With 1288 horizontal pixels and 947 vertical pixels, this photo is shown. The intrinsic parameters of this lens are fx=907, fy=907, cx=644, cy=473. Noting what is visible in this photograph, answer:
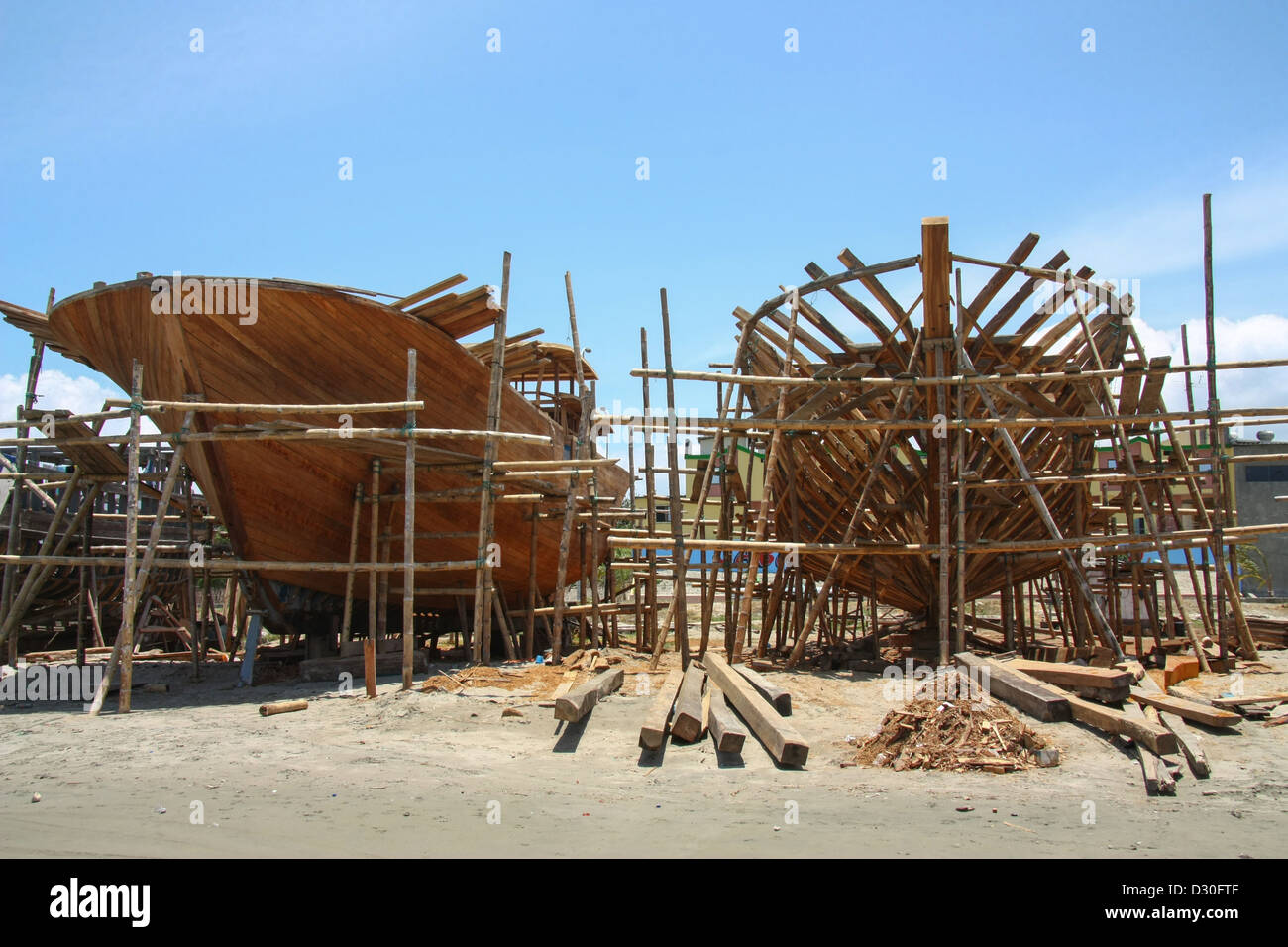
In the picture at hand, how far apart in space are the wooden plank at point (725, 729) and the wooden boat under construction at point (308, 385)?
4007 millimetres

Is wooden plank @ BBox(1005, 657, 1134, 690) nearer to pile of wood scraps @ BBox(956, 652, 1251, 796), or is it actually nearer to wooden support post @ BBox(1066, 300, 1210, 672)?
pile of wood scraps @ BBox(956, 652, 1251, 796)

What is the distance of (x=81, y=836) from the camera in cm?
404

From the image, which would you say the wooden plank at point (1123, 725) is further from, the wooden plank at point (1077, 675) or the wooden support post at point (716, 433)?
the wooden support post at point (716, 433)

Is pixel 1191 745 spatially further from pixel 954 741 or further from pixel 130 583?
pixel 130 583

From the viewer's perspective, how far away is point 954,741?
17.5 feet

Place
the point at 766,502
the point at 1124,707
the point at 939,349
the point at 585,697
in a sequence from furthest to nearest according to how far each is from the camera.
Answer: the point at 939,349
the point at 766,502
the point at 585,697
the point at 1124,707

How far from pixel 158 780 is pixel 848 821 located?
3.84 meters

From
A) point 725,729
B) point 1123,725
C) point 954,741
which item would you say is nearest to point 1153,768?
point 1123,725

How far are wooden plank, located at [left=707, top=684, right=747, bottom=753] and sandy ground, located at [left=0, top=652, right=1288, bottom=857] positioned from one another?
0.11 meters

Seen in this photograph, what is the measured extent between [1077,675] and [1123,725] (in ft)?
2.67

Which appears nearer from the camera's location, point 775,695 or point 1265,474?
point 775,695

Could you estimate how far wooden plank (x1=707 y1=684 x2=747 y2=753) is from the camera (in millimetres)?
5371

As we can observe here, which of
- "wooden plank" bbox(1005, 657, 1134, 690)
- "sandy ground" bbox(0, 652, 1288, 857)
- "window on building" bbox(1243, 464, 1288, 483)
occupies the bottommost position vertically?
"sandy ground" bbox(0, 652, 1288, 857)

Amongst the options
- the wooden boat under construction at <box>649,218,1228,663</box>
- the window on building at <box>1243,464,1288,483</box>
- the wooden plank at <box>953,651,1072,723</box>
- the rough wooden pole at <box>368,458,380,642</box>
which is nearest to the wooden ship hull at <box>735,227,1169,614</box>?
the wooden boat under construction at <box>649,218,1228,663</box>
